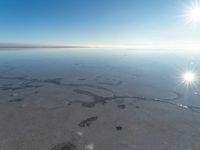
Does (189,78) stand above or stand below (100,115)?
above

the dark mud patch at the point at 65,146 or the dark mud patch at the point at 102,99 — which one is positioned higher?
the dark mud patch at the point at 102,99

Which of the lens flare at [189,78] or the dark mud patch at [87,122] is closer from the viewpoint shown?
the dark mud patch at [87,122]

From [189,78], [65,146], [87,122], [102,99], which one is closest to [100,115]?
[87,122]

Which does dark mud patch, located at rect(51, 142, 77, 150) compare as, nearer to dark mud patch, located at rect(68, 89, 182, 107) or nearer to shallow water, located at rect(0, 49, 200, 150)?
shallow water, located at rect(0, 49, 200, 150)

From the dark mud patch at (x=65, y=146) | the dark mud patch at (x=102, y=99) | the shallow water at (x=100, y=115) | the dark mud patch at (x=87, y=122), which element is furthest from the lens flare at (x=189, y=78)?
the dark mud patch at (x=65, y=146)

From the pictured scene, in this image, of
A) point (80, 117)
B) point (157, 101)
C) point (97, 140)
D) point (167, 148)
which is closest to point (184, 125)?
point (167, 148)

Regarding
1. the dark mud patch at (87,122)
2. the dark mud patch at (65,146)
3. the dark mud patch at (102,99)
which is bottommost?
the dark mud patch at (65,146)

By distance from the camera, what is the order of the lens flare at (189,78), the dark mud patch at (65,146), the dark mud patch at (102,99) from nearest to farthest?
1. the dark mud patch at (65,146)
2. the dark mud patch at (102,99)
3. the lens flare at (189,78)

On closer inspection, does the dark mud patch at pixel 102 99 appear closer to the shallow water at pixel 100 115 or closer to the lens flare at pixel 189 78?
the shallow water at pixel 100 115

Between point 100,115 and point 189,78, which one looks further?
point 189,78

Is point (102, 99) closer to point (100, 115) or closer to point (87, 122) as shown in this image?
point (100, 115)

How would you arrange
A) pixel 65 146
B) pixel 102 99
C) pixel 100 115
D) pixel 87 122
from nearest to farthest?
pixel 65 146
pixel 87 122
pixel 100 115
pixel 102 99
